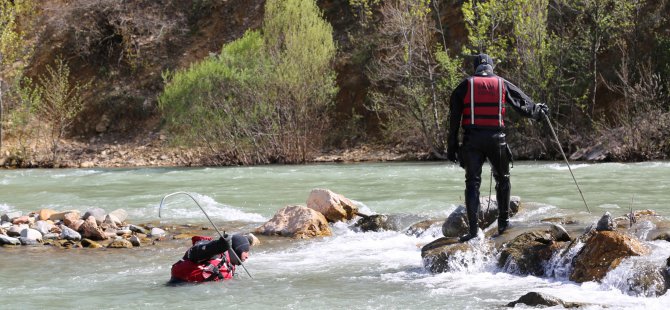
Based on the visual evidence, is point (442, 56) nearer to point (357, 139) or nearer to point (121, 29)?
point (357, 139)

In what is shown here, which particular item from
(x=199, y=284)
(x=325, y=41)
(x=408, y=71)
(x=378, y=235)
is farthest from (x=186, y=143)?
(x=199, y=284)

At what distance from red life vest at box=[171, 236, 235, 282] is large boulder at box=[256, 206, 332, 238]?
10.5 feet

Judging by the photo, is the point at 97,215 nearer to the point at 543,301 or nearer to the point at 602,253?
the point at 602,253

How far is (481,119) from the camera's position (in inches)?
340


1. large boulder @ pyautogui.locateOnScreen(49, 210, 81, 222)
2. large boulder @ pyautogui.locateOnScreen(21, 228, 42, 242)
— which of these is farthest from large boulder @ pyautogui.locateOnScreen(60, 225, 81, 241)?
large boulder @ pyautogui.locateOnScreen(49, 210, 81, 222)

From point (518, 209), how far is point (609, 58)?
18.4m

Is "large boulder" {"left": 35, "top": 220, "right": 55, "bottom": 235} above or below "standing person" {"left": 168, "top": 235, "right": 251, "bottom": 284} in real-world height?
below

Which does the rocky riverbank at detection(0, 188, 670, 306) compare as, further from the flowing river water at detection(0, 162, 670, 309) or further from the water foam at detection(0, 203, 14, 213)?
the water foam at detection(0, 203, 14, 213)

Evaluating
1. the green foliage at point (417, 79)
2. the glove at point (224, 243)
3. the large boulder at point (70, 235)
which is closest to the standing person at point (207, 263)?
the glove at point (224, 243)

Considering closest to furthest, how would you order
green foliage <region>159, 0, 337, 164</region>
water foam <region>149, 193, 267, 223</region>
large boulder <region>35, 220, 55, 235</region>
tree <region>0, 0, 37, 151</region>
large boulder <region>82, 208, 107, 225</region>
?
1. large boulder <region>35, 220, 55, 235</region>
2. large boulder <region>82, 208, 107, 225</region>
3. water foam <region>149, 193, 267, 223</region>
4. green foliage <region>159, 0, 337, 164</region>
5. tree <region>0, 0, 37, 151</region>

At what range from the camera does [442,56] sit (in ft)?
87.7

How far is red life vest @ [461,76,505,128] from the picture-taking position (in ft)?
28.2

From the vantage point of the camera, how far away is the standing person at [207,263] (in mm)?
8625

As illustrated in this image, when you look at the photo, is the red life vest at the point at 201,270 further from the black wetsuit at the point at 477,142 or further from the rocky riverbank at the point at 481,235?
the black wetsuit at the point at 477,142
